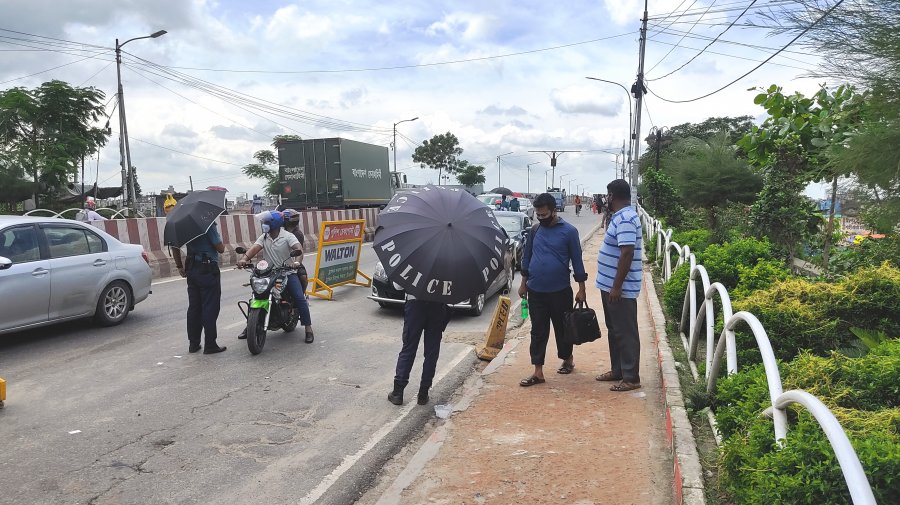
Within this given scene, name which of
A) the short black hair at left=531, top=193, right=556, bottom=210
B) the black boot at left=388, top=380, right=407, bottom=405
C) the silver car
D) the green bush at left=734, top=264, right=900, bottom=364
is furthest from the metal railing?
the silver car

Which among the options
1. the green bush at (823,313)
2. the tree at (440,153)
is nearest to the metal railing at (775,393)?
the green bush at (823,313)

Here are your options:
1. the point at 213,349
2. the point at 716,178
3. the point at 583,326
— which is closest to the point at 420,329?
the point at 583,326

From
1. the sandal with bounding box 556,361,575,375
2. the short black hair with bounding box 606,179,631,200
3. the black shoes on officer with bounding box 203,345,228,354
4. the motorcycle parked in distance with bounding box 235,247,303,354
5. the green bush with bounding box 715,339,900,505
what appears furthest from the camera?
the black shoes on officer with bounding box 203,345,228,354

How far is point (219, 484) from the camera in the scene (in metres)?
4.07

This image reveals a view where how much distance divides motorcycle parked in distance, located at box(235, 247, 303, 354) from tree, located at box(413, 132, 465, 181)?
208ft

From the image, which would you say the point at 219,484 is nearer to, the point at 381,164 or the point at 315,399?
the point at 315,399

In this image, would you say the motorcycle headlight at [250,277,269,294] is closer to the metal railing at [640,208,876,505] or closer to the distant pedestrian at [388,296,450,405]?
the distant pedestrian at [388,296,450,405]

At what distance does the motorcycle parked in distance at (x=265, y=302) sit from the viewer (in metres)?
7.07

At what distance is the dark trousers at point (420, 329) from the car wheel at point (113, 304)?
481 cm

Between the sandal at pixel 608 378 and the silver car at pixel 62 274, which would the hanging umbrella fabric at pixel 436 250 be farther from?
the silver car at pixel 62 274

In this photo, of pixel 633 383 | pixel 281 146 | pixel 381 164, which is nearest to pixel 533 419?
pixel 633 383

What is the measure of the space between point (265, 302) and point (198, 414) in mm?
1982

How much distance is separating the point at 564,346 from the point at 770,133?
Result: 366 centimetres

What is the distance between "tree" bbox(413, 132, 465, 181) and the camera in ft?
229
